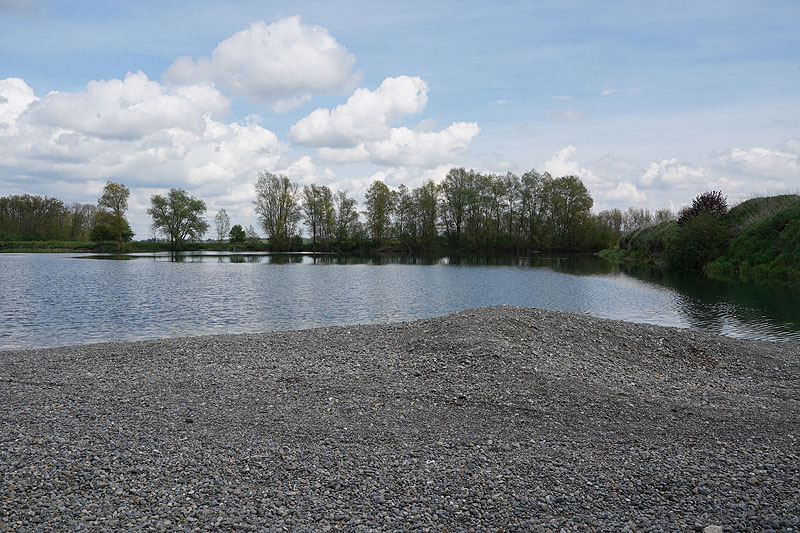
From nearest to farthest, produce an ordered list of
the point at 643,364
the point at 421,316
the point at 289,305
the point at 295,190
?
the point at 643,364 → the point at 421,316 → the point at 289,305 → the point at 295,190

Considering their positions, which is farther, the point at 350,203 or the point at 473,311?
the point at 350,203

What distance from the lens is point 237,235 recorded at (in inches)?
3984

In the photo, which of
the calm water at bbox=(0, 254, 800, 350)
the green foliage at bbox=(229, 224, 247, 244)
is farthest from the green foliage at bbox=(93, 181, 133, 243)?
the calm water at bbox=(0, 254, 800, 350)

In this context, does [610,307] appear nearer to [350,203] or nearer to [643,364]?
[643,364]

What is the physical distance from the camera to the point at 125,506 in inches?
184

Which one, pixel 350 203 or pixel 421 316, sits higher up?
pixel 350 203

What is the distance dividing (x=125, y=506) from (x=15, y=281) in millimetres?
31243

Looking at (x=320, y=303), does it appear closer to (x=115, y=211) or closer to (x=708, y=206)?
(x=708, y=206)

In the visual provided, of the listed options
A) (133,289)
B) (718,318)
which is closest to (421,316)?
(718,318)

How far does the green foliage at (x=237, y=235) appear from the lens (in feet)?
332

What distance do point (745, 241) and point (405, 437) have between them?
136 feet

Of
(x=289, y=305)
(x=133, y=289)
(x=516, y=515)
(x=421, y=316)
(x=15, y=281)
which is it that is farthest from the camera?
(x=15, y=281)

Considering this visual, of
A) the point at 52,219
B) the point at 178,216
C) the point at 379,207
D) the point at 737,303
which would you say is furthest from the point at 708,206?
the point at 52,219

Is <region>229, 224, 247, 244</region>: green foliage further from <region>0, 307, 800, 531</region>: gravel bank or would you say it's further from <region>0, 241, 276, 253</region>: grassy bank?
<region>0, 307, 800, 531</region>: gravel bank
